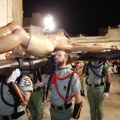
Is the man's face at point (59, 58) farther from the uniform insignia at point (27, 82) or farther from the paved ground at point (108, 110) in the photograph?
the paved ground at point (108, 110)

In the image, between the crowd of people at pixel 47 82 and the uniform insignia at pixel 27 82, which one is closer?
the crowd of people at pixel 47 82

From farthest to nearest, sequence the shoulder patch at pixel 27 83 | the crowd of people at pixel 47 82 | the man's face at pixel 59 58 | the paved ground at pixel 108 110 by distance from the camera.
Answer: the paved ground at pixel 108 110, the shoulder patch at pixel 27 83, the man's face at pixel 59 58, the crowd of people at pixel 47 82

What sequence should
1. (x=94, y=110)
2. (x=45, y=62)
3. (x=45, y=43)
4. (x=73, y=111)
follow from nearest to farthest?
1. (x=45, y=62)
2. (x=45, y=43)
3. (x=73, y=111)
4. (x=94, y=110)

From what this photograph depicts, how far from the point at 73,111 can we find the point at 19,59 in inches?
59.7

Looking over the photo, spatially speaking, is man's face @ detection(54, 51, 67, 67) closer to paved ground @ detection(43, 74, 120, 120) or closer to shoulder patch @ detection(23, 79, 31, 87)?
shoulder patch @ detection(23, 79, 31, 87)

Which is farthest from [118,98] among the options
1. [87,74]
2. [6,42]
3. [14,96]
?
[6,42]

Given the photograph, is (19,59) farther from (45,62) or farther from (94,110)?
(94,110)

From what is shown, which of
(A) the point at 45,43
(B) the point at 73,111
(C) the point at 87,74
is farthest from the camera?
(C) the point at 87,74

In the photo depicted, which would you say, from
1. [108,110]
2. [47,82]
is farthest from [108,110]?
[47,82]

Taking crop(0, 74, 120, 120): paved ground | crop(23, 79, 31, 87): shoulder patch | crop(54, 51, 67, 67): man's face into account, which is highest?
crop(54, 51, 67, 67): man's face

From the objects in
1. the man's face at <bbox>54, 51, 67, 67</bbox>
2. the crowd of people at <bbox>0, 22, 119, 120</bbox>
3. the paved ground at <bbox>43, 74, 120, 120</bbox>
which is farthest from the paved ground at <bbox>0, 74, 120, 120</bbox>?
the man's face at <bbox>54, 51, 67, 67</bbox>

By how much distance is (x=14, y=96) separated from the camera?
10.2 ft

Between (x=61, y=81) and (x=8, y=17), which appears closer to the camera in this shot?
(x=61, y=81)

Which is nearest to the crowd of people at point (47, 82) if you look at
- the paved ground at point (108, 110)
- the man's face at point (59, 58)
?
the man's face at point (59, 58)
